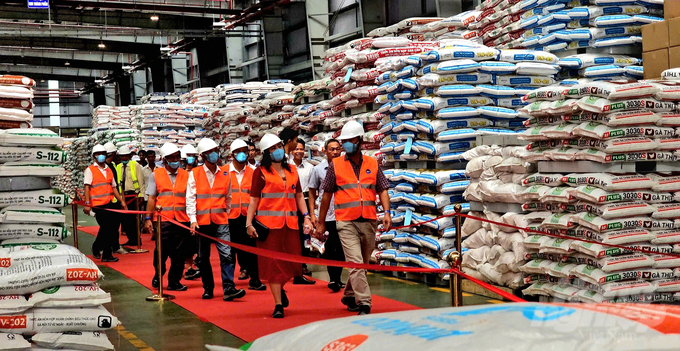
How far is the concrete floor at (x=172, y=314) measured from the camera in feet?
23.4

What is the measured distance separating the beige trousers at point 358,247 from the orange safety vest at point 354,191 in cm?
9

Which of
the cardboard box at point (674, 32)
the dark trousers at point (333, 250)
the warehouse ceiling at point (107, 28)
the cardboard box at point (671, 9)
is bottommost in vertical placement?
the dark trousers at point (333, 250)

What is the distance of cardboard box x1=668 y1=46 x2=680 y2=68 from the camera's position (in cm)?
985

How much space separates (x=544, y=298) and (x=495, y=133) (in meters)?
2.47

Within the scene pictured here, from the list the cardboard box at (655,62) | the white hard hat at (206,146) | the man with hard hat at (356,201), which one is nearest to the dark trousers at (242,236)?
the white hard hat at (206,146)

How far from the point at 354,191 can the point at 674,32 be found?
4.80 metres

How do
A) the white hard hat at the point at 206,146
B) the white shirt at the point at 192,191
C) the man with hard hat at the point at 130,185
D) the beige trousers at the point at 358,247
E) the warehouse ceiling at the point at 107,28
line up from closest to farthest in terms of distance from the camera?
the beige trousers at the point at 358,247, the white shirt at the point at 192,191, the white hard hat at the point at 206,146, the man with hard hat at the point at 130,185, the warehouse ceiling at the point at 107,28

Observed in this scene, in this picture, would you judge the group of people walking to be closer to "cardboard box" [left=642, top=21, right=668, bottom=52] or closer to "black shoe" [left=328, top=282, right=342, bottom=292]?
"black shoe" [left=328, top=282, right=342, bottom=292]

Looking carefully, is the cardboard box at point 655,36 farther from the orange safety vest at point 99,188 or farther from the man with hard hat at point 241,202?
the orange safety vest at point 99,188

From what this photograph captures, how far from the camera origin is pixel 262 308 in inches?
340

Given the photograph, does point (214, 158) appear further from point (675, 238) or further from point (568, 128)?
point (675, 238)

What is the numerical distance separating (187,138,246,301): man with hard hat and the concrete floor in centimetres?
61

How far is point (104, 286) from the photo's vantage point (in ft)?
35.3

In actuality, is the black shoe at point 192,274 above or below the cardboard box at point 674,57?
below
